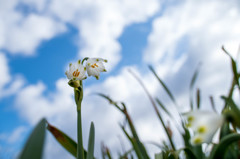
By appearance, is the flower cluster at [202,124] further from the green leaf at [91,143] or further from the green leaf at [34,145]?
the green leaf at [91,143]

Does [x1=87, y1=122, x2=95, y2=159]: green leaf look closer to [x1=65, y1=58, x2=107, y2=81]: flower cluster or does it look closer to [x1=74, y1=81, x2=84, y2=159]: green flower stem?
[x1=74, y1=81, x2=84, y2=159]: green flower stem

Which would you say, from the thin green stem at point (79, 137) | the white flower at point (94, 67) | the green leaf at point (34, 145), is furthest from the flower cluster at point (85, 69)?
the green leaf at point (34, 145)

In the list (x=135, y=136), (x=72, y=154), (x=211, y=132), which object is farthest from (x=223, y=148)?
(x=72, y=154)

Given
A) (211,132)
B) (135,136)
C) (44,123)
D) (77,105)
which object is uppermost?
(77,105)

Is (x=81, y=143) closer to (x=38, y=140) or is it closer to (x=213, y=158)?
(x=38, y=140)

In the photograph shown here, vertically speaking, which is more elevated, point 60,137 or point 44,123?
point 60,137

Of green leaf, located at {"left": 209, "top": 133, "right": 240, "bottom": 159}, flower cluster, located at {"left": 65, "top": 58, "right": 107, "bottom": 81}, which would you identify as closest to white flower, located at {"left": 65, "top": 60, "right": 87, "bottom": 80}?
flower cluster, located at {"left": 65, "top": 58, "right": 107, "bottom": 81}

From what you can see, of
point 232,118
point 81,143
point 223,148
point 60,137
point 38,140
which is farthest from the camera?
point 60,137
